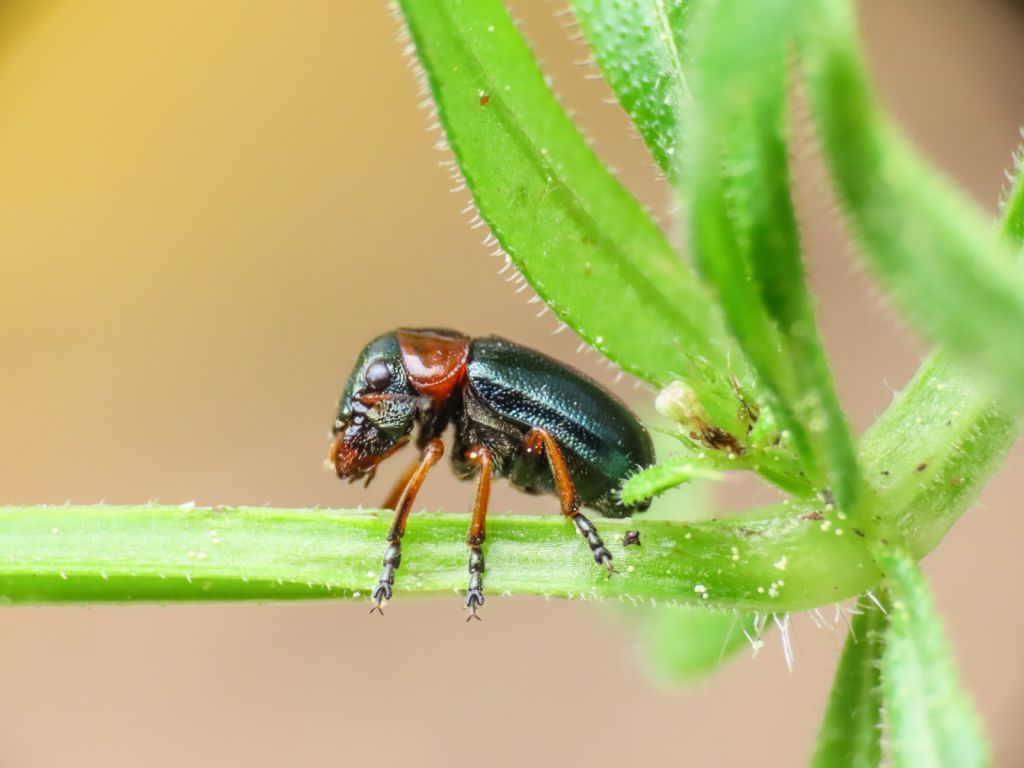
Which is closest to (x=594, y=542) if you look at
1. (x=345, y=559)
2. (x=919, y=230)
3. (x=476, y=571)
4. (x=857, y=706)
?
(x=476, y=571)

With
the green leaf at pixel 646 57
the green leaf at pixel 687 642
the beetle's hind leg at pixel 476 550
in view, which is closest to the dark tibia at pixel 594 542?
the beetle's hind leg at pixel 476 550

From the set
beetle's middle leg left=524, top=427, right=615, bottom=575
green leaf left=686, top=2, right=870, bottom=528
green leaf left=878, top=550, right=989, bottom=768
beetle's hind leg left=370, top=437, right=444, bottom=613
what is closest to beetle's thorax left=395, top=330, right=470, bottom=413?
beetle's middle leg left=524, top=427, right=615, bottom=575

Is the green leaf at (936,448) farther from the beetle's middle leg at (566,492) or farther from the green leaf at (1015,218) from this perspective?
the beetle's middle leg at (566,492)

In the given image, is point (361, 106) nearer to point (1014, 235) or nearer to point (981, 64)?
point (981, 64)

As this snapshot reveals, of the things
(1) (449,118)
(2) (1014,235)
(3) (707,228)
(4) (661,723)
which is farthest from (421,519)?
(4) (661,723)

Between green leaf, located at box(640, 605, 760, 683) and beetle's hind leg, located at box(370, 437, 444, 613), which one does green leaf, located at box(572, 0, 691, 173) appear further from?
green leaf, located at box(640, 605, 760, 683)

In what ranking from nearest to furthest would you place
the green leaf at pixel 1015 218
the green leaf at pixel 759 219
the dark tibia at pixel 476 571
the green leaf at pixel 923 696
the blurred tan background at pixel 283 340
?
1. the green leaf at pixel 759 219
2. the green leaf at pixel 923 696
3. the green leaf at pixel 1015 218
4. the dark tibia at pixel 476 571
5. the blurred tan background at pixel 283 340

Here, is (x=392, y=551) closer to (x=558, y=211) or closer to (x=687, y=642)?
(x=558, y=211)
